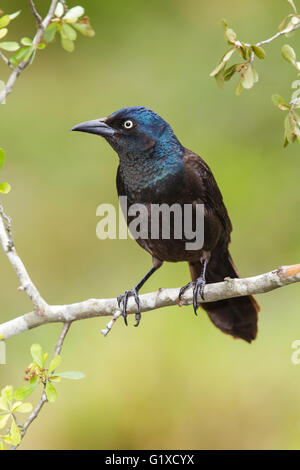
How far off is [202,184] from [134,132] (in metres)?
0.56

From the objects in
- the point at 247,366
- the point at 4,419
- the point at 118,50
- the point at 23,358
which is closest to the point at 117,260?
the point at 23,358

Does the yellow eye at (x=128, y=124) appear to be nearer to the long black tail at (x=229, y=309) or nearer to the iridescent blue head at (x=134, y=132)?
the iridescent blue head at (x=134, y=132)

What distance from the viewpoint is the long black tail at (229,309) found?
483 centimetres

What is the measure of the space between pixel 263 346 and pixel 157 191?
306 cm

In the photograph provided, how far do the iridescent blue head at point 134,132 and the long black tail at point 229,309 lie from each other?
913 mm

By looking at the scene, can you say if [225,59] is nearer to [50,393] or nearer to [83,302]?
→ [83,302]

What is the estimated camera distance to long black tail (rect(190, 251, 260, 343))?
483 centimetres

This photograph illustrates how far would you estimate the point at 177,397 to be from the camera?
6.52 m

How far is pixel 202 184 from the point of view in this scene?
454cm

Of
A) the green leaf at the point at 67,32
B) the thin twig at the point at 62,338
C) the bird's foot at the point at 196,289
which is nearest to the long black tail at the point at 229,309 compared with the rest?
the bird's foot at the point at 196,289

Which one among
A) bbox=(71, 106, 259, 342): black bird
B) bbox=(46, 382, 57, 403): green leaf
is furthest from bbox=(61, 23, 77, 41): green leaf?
bbox=(46, 382, 57, 403): green leaf

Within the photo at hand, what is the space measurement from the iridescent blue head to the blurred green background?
2.89 meters

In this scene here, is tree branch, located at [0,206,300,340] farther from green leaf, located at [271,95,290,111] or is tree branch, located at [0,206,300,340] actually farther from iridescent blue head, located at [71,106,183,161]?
iridescent blue head, located at [71,106,183,161]

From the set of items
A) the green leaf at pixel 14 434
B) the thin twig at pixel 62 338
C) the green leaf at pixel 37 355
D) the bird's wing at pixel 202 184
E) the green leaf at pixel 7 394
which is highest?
the bird's wing at pixel 202 184
